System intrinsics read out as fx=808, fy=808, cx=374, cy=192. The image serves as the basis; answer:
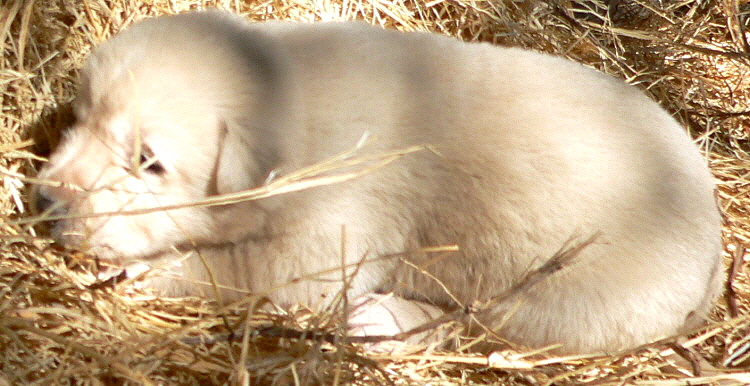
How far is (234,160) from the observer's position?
2184 mm

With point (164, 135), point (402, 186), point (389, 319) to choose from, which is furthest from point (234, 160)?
point (389, 319)

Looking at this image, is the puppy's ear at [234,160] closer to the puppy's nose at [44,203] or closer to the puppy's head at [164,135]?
the puppy's head at [164,135]

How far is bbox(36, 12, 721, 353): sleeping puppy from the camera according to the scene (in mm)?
2258

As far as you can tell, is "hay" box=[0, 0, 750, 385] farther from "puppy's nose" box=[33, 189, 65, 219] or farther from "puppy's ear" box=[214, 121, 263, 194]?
"puppy's ear" box=[214, 121, 263, 194]

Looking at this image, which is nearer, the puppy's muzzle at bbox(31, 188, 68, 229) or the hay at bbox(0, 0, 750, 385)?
the hay at bbox(0, 0, 750, 385)

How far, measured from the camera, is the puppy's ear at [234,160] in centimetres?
218

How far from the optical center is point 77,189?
7.41 ft

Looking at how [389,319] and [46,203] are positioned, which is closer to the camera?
[46,203]

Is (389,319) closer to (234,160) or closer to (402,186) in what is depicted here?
(402,186)

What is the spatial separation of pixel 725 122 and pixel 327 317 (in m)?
2.37

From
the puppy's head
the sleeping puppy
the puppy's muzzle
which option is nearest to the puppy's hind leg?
the sleeping puppy

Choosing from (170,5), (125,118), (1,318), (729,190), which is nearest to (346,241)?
(125,118)

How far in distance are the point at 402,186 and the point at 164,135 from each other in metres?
0.72

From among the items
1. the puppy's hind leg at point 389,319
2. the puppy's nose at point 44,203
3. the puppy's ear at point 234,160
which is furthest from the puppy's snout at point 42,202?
the puppy's hind leg at point 389,319
